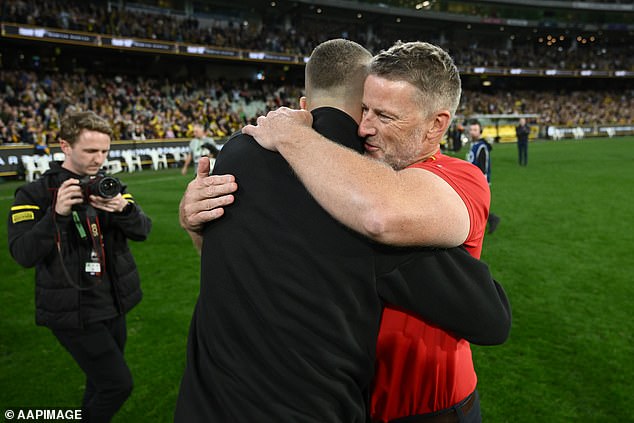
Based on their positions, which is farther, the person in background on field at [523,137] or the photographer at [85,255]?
the person in background on field at [523,137]

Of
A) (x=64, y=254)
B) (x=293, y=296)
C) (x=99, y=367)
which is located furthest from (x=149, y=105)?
(x=293, y=296)

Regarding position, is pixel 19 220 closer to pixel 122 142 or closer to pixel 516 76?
pixel 122 142

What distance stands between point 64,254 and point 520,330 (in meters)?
4.48

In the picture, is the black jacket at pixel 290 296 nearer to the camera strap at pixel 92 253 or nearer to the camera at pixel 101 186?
the camera at pixel 101 186

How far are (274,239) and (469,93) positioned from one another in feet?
180

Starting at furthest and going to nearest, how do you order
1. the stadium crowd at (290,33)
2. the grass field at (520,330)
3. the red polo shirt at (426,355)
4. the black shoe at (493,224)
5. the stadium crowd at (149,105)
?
the stadium crowd at (290,33) → the stadium crowd at (149,105) → the black shoe at (493,224) → the grass field at (520,330) → the red polo shirt at (426,355)

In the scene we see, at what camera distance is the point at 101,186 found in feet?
10.1

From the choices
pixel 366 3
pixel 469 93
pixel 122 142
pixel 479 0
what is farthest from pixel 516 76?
pixel 122 142

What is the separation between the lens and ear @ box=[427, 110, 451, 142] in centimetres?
177

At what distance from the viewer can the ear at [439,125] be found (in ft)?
5.81

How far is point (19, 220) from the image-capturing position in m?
3.25

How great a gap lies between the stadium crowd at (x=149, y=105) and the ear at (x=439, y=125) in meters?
19.1

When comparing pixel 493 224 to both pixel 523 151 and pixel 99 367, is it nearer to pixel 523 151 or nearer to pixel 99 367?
pixel 99 367

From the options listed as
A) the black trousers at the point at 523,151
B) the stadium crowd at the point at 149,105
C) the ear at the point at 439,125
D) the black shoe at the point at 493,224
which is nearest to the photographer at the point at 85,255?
the ear at the point at 439,125
